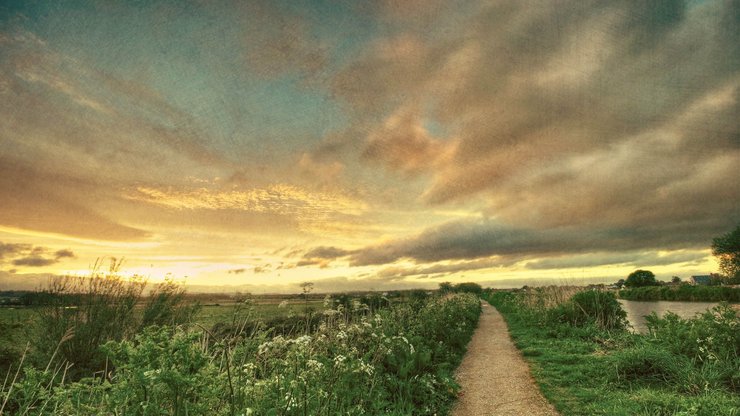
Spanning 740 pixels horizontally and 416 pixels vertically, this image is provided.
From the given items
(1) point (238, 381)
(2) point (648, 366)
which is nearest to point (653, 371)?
(2) point (648, 366)

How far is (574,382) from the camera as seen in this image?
8.87 m

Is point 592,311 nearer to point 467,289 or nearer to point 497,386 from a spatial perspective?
point 497,386

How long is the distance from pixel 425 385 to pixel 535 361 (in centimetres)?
563

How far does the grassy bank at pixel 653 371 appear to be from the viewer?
21.6 feet

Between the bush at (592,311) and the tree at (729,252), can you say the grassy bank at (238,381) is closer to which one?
the bush at (592,311)

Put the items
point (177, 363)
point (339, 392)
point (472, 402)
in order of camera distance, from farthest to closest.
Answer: point (472, 402), point (339, 392), point (177, 363)

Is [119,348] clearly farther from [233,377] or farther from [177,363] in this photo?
[233,377]

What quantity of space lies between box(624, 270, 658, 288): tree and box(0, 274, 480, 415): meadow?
80884 mm

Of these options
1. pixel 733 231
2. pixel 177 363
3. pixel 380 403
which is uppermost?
pixel 733 231

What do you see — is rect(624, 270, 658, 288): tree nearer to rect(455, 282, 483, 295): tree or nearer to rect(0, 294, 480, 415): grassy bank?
rect(455, 282, 483, 295): tree

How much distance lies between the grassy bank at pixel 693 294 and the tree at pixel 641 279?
24.1 metres

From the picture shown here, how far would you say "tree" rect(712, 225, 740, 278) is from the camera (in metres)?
58.9

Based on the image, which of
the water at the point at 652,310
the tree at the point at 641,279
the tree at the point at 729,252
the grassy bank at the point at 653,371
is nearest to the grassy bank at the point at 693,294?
the water at the point at 652,310

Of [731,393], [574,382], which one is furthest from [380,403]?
[731,393]
